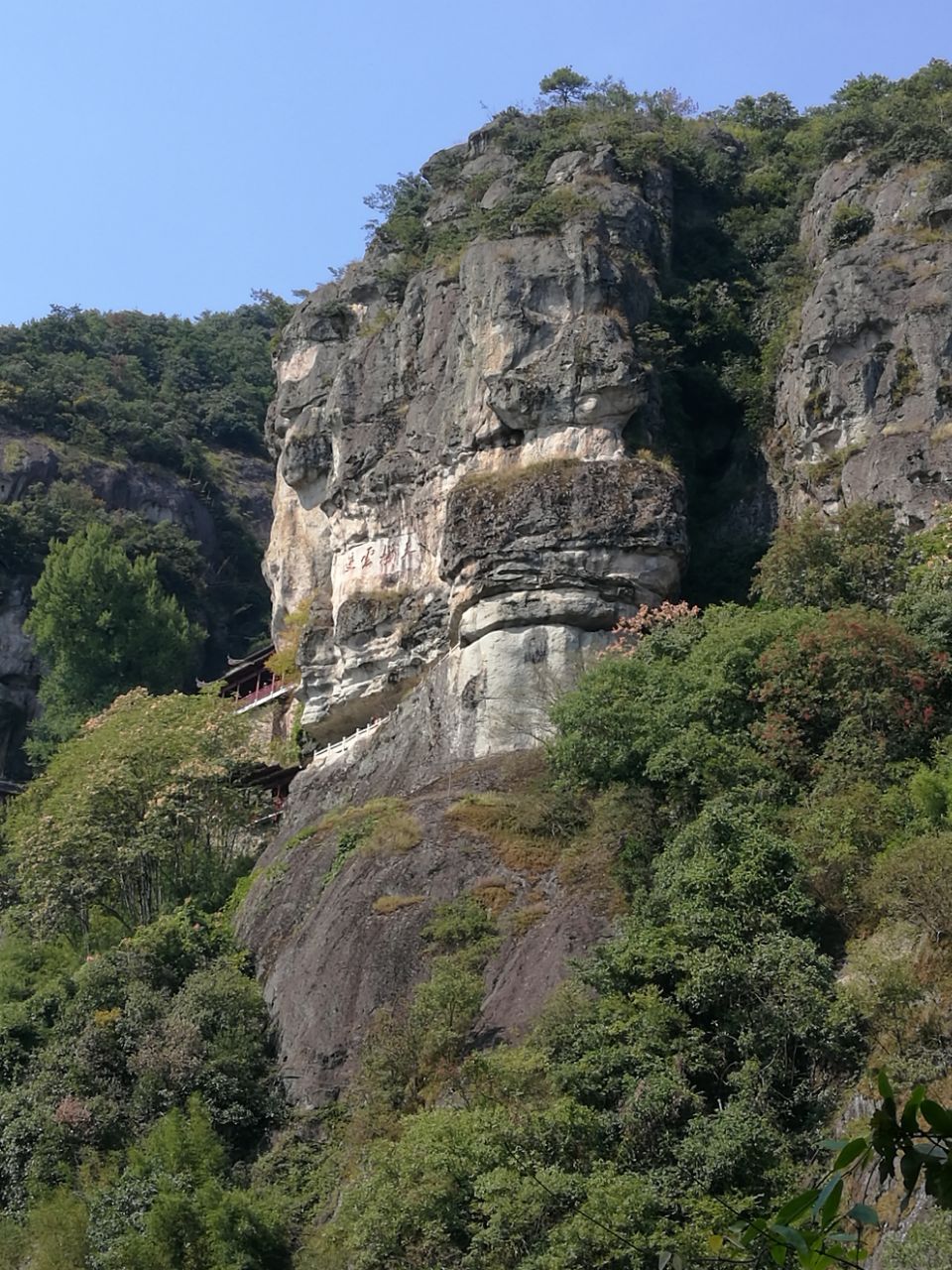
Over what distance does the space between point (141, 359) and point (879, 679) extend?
54.8 m

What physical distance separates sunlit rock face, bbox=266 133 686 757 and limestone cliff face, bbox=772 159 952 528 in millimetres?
3239

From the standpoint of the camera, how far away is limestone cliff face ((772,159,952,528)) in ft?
105

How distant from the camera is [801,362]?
117ft

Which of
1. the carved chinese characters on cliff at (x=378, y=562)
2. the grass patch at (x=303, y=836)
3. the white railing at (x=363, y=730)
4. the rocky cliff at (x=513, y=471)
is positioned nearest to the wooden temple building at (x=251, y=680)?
the rocky cliff at (x=513, y=471)

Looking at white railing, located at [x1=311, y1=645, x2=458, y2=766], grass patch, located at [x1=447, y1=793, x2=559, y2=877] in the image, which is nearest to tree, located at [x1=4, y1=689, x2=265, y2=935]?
white railing, located at [x1=311, y1=645, x2=458, y2=766]

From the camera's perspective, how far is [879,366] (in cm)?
3425

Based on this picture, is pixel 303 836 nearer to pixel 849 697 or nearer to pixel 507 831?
pixel 507 831

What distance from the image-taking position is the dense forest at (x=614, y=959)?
17.7 meters

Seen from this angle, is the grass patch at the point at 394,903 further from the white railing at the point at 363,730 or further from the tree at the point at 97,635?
the tree at the point at 97,635

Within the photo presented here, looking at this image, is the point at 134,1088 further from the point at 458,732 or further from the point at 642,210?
the point at 642,210

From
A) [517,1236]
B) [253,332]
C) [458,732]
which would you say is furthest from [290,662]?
[253,332]

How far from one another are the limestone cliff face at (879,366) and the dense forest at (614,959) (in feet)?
2.78

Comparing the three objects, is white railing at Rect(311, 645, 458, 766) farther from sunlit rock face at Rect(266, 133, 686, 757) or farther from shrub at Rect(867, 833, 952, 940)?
shrub at Rect(867, 833, 952, 940)

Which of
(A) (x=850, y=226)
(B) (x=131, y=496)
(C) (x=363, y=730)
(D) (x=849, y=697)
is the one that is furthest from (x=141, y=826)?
(B) (x=131, y=496)
